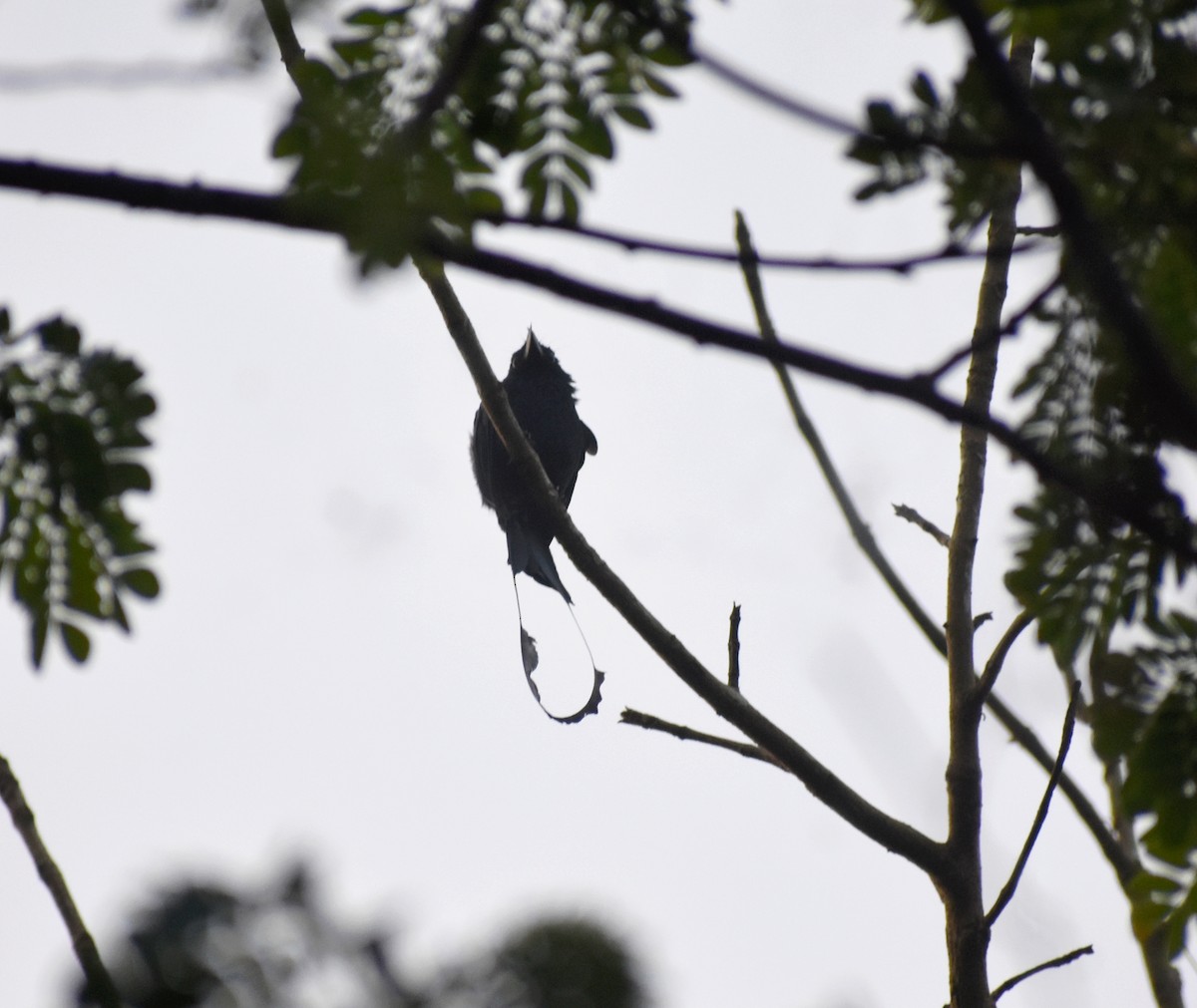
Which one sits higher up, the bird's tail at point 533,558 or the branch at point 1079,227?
the bird's tail at point 533,558

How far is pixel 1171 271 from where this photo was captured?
2008 mm

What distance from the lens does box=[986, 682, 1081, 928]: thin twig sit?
8.83 feet

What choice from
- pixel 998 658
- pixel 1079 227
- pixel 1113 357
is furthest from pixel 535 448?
pixel 1079 227

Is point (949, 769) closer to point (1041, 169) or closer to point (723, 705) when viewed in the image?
point (723, 705)

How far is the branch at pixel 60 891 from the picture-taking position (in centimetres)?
151

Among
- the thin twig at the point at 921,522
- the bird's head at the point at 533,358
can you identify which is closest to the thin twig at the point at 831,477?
the thin twig at the point at 921,522

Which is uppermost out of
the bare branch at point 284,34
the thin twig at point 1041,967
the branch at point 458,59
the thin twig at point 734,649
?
the bare branch at point 284,34

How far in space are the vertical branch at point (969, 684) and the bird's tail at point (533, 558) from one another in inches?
88.6

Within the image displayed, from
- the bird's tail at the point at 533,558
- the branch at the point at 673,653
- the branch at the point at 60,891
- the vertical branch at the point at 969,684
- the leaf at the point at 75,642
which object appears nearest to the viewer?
the branch at the point at 60,891

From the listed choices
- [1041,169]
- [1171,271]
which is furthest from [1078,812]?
[1041,169]

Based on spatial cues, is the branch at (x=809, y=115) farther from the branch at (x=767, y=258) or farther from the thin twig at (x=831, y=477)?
Answer: the thin twig at (x=831, y=477)

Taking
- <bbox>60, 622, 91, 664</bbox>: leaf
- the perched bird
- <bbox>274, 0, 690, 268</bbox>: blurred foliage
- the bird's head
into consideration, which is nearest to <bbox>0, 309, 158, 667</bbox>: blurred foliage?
<bbox>60, 622, 91, 664</bbox>: leaf

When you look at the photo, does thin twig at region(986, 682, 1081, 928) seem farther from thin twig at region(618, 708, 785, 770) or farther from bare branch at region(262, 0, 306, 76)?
bare branch at region(262, 0, 306, 76)

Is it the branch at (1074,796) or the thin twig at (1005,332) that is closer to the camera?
the thin twig at (1005,332)
